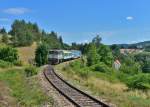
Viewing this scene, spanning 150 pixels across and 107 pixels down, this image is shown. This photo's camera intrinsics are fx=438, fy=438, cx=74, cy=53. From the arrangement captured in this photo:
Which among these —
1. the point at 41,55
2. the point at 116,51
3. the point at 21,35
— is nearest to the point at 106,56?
the point at 41,55

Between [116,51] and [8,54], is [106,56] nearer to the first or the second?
[8,54]

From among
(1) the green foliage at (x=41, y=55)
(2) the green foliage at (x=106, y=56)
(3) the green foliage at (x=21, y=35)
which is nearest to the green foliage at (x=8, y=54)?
(1) the green foliage at (x=41, y=55)

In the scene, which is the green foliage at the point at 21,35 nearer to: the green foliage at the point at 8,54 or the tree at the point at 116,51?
the tree at the point at 116,51

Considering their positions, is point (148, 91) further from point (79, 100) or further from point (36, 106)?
point (36, 106)

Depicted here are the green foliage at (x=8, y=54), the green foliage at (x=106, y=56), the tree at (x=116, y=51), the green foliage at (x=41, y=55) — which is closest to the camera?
the green foliage at (x=8, y=54)

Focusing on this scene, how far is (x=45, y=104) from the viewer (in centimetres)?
1981

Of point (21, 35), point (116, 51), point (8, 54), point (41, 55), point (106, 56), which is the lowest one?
point (106, 56)

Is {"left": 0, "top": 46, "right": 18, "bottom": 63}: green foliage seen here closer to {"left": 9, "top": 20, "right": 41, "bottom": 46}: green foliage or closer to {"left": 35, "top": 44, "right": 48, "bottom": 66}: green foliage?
{"left": 35, "top": 44, "right": 48, "bottom": 66}: green foliage

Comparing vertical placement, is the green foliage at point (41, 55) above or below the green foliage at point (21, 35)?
below

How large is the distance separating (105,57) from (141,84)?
65640 millimetres

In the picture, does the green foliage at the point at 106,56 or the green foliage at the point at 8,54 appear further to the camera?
the green foliage at the point at 106,56

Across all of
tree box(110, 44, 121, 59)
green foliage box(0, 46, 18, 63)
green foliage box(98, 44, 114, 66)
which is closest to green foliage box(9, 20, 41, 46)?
tree box(110, 44, 121, 59)

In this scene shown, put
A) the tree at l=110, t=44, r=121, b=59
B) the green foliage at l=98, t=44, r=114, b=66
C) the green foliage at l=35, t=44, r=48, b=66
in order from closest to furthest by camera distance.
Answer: the green foliage at l=35, t=44, r=48, b=66 → the green foliage at l=98, t=44, r=114, b=66 → the tree at l=110, t=44, r=121, b=59

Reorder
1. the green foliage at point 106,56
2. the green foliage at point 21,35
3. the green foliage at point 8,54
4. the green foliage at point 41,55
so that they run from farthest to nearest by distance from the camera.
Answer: the green foliage at point 21,35
the green foliage at point 106,56
the green foliage at point 41,55
the green foliage at point 8,54
